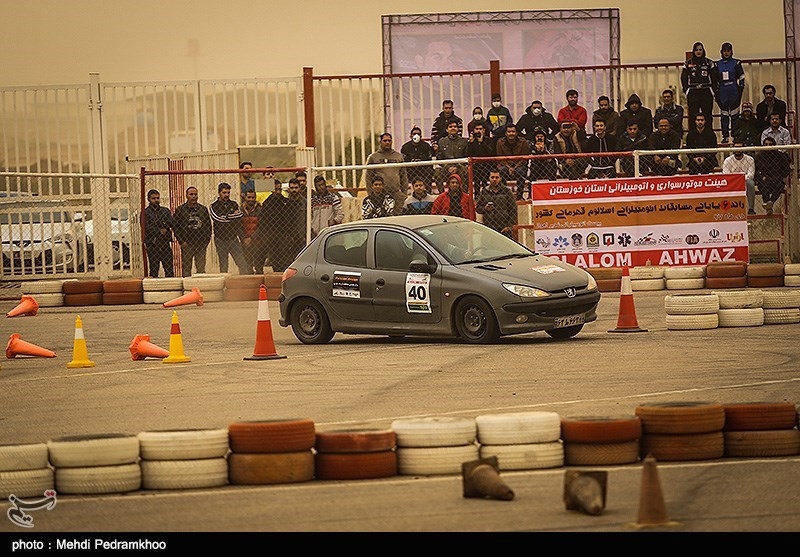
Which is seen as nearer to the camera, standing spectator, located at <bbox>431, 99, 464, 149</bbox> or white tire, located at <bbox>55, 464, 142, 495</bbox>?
white tire, located at <bbox>55, 464, 142, 495</bbox>

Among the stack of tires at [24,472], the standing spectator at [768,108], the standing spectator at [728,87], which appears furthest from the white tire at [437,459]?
the standing spectator at [728,87]

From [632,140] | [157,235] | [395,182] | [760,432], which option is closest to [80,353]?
[760,432]

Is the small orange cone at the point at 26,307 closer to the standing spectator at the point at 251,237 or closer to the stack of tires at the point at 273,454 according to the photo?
the standing spectator at the point at 251,237

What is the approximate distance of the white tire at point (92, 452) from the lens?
8.18m

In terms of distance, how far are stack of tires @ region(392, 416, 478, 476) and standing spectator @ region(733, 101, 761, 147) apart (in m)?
18.1

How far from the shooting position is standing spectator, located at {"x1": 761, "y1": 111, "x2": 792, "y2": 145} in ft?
83.0

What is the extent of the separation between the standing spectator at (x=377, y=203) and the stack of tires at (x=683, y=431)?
49.1ft

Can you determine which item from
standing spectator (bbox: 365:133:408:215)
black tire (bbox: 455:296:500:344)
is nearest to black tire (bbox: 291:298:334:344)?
black tire (bbox: 455:296:500:344)

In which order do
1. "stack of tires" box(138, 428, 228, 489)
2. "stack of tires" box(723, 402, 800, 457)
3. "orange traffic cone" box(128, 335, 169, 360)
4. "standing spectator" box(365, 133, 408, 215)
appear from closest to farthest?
"stack of tires" box(138, 428, 228, 489) < "stack of tires" box(723, 402, 800, 457) < "orange traffic cone" box(128, 335, 169, 360) < "standing spectator" box(365, 133, 408, 215)

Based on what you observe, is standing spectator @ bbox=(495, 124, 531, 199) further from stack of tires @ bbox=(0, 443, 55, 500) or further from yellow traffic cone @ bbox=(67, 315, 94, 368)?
stack of tires @ bbox=(0, 443, 55, 500)

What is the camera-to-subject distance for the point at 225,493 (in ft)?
26.5

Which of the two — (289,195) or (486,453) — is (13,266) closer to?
(289,195)

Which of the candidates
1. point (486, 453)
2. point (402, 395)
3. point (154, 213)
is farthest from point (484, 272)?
point (154, 213)

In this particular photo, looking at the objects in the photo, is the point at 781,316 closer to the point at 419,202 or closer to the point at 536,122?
the point at 419,202
